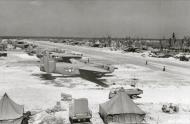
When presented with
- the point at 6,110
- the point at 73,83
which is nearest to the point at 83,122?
the point at 6,110

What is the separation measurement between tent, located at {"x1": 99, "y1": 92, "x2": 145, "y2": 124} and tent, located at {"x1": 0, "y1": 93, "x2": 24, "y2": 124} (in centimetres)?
711

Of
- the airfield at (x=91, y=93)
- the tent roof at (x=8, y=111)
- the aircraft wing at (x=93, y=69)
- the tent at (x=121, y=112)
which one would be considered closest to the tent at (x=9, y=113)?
the tent roof at (x=8, y=111)

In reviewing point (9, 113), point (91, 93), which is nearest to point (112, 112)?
point (9, 113)

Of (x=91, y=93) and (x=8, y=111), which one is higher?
(x=8, y=111)

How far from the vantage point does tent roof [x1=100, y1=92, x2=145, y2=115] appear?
19.5 meters

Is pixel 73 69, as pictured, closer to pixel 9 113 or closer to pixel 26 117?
pixel 26 117

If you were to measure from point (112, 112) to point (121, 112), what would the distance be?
0.78m

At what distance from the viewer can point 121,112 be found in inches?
765

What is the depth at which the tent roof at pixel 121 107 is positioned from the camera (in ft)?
64.0

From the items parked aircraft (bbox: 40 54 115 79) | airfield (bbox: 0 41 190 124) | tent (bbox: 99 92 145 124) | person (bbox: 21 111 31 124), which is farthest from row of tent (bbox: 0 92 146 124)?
parked aircraft (bbox: 40 54 115 79)

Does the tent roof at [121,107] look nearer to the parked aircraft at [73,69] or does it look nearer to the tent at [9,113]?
the tent at [9,113]

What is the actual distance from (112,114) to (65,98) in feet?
28.8

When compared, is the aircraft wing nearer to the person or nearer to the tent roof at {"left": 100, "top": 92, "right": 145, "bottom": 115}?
the tent roof at {"left": 100, "top": 92, "right": 145, "bottom": 115}

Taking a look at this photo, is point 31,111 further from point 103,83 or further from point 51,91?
point 103,83
